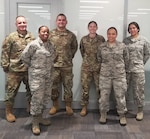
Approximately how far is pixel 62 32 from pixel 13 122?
1.45 metres

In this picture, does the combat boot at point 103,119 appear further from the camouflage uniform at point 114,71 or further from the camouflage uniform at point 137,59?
the camouflage uniform at point 137,59

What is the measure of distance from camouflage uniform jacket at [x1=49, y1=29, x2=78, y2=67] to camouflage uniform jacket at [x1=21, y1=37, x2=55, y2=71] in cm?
60

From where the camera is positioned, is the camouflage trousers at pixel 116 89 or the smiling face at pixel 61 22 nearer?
the camouflage trousers at pixel 116 89

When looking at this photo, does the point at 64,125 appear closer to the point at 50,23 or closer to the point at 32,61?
the point at 32,61

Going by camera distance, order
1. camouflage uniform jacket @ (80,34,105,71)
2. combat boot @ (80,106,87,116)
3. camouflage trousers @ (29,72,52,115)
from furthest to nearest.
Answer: combat boot @ (80,106,87,116), camouflage uniform jacket @ (80,34,105,71), camouflage trousers @ (29,72,52,115)

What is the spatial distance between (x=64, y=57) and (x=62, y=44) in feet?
0.63

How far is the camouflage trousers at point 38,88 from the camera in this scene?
2963 mm

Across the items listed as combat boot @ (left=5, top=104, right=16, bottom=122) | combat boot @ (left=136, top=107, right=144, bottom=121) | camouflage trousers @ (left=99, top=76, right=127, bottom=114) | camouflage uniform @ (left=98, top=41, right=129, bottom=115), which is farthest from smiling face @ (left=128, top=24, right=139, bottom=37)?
combat boot @ (left=5, top=104, right=16, bottom=122)

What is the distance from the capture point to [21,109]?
13.3 ft

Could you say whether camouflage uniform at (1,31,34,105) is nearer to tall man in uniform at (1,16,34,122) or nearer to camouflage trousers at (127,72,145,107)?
tall man in uniform at (1,16,34,122)

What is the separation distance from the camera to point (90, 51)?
12.1 ft

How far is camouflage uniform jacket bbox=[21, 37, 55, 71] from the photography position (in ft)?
9.74

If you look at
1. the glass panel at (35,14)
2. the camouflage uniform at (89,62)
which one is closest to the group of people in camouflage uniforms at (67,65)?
the camouflage uniform at (89,62)

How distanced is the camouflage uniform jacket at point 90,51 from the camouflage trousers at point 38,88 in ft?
2.76
